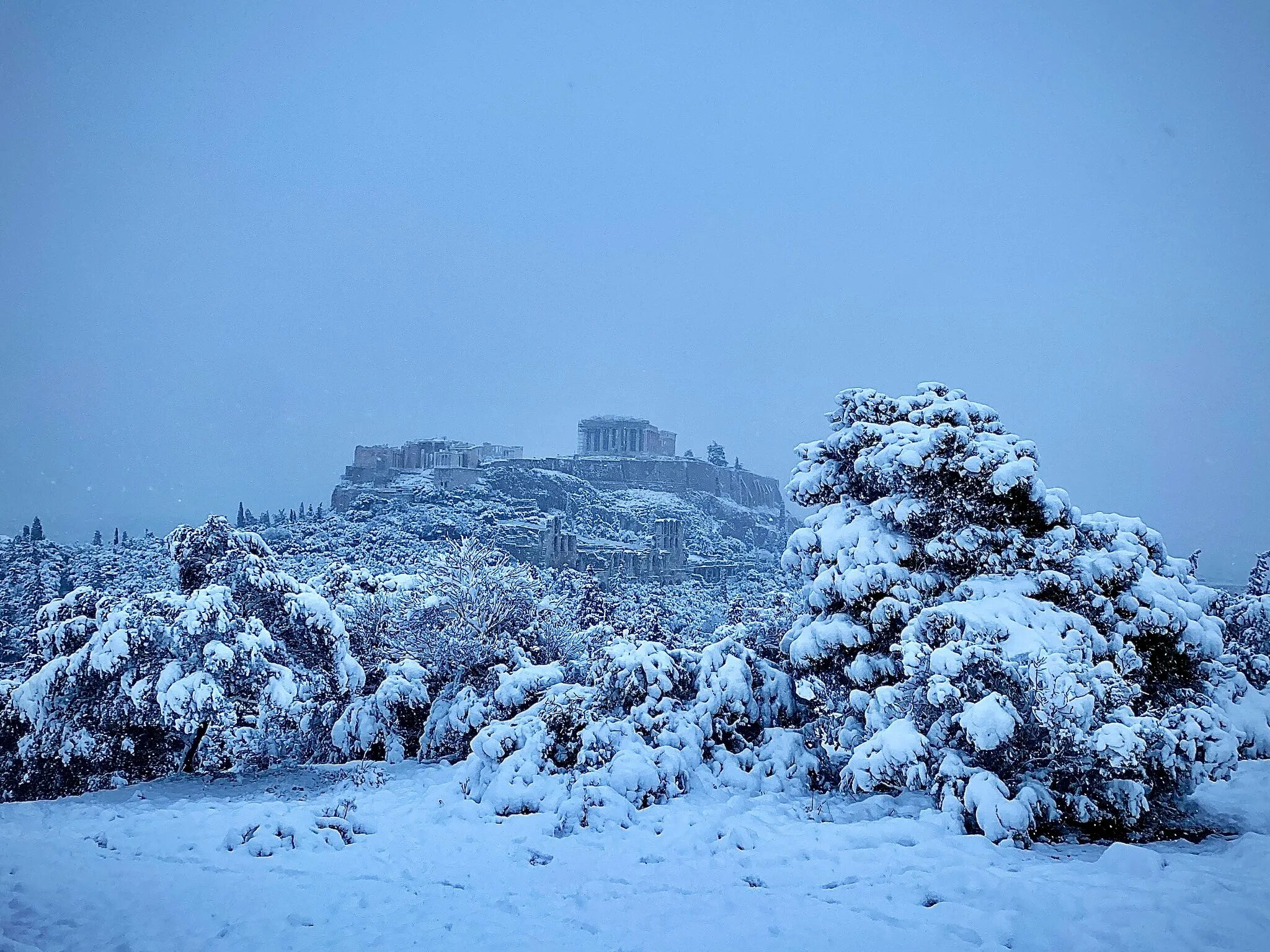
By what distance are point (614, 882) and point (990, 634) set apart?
393cm

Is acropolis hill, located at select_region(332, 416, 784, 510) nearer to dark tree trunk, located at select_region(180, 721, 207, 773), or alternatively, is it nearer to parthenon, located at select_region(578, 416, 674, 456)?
parthenon, located at select_region(578, 416, 674, 456)

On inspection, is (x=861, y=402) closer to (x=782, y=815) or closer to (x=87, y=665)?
(x=782, y=815)

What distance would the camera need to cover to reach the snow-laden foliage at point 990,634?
5492 mm

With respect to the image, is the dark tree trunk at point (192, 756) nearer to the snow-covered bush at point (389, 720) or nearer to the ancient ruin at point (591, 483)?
the snow-covered bush at point (389, 720)

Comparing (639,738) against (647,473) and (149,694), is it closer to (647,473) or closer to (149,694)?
(149,694)

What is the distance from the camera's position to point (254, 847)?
5.25 meters

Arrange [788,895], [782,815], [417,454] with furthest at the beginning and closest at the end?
1. [417,454]
2. [782,815]
3. [788,895]

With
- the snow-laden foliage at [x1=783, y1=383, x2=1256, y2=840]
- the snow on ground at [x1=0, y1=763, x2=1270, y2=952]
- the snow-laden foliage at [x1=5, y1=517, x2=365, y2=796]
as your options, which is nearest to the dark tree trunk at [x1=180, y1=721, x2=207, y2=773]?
the snow-laden foliage at [x1=5, y1=517, x2=365, y2=796]

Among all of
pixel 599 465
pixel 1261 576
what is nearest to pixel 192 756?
pixel 1261 576

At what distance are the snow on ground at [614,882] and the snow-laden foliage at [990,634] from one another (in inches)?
21.6

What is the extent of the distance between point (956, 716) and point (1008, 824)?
0.83 meters

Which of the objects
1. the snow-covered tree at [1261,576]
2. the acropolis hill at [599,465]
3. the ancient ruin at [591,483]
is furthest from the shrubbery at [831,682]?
the acropolis hill at [599,465]

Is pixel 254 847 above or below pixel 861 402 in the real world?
below

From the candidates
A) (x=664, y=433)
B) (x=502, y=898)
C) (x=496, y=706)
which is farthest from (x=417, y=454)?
(x=502, y=898)
